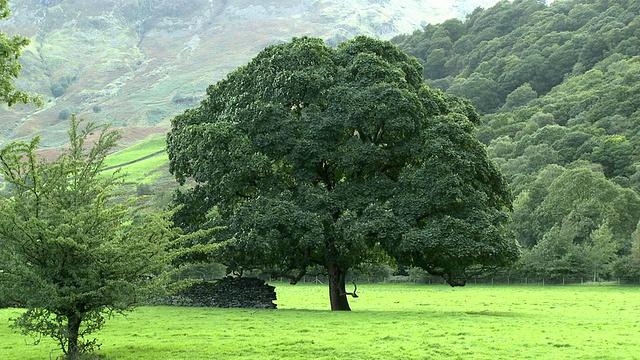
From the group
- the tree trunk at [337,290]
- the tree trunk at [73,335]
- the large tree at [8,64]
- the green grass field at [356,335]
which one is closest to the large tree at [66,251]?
the tree trunk at [73,335]

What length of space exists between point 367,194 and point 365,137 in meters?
3.33

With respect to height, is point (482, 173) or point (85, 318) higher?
point (482, 173)

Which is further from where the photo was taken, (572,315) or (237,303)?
(237,303)

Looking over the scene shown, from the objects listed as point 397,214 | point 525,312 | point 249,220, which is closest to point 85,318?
point 249,220

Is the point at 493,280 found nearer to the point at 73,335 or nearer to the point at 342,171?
the point at 342,171

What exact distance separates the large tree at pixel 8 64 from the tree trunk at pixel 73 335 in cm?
555

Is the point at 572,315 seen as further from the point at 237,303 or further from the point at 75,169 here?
the point at 75,169

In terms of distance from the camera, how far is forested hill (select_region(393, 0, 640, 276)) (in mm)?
68625

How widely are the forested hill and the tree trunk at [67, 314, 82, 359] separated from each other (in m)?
54.3

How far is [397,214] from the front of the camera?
1202 inches

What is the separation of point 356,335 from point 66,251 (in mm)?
9743

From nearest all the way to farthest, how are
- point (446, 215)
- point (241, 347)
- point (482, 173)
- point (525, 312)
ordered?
1. point (241, 347)
2. point (446, 215)
3. point (482, 173)
4. point (525, 312)

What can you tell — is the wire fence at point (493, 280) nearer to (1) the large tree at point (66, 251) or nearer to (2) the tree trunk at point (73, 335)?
(2) the tree trunk at point (73, 335)

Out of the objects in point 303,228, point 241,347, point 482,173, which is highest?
point 482,173
